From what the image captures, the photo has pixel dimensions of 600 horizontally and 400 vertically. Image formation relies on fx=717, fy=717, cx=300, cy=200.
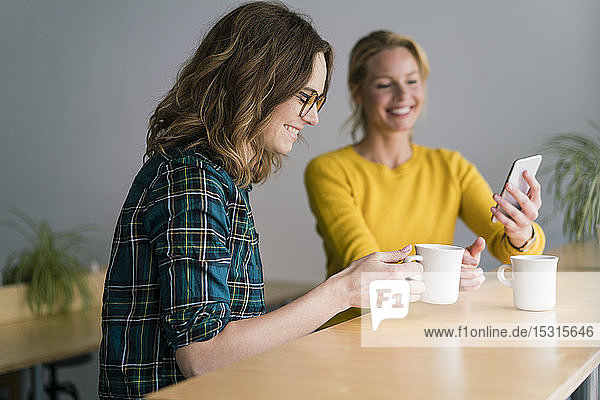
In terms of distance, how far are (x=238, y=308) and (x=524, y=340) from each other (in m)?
0.50

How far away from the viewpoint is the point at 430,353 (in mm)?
1048

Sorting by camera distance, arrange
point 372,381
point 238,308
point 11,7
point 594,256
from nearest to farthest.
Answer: point 372,381 → point 238,308 → point 594,256 → point 11,7

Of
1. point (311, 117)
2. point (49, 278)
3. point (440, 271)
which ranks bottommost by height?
point (49, 278)

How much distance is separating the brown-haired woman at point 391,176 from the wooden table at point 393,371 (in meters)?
1.03

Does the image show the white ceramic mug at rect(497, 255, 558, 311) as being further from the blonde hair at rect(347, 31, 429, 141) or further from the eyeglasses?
the blonde hair at rect(347, 31, 429, 141)

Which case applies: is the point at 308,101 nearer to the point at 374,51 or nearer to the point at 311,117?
the point at 311,117

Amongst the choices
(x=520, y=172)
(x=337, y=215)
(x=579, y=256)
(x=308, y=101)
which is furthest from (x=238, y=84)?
(x=579, y=256)

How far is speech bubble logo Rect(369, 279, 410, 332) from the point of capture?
4.00 ft

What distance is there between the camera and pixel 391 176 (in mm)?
2402

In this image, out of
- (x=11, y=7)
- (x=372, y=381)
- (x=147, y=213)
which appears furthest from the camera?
(x=11, y=7)

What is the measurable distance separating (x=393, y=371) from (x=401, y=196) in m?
1.46

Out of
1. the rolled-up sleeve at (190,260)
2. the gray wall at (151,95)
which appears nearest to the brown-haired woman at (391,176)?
the rolled-up sleeve at (190,260)

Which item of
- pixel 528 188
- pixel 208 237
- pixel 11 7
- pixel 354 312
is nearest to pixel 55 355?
pixel 354 312

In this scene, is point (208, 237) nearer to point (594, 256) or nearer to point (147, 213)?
point (147, 213)
